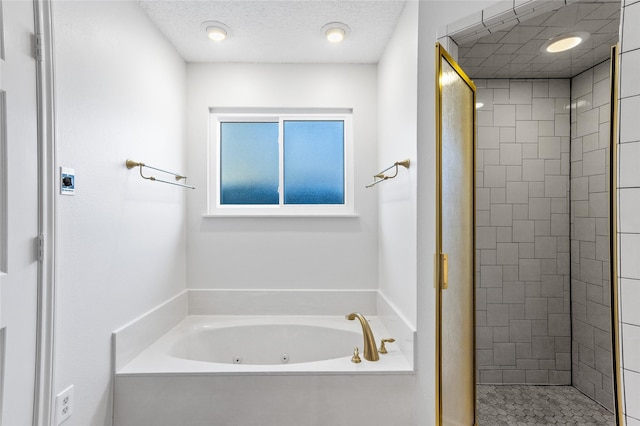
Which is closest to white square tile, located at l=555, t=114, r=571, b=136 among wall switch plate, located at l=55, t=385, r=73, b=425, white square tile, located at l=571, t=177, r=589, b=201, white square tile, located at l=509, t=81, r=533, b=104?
white square tile, located at l=509, t=81, r=533, b=104

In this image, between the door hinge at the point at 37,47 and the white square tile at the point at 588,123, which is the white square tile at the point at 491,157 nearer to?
the white square tile at the point at 588,123

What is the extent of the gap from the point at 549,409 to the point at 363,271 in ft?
4.88

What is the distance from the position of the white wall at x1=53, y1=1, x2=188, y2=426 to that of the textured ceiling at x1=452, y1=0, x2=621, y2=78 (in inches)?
65.7

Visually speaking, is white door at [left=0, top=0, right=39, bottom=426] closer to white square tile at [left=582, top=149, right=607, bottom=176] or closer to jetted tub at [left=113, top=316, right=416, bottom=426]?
jetted tub at [left=113, top=316, right=416, bottom=426]

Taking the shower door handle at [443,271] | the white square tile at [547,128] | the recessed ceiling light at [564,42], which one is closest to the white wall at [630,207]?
the shower door handle at [443,271]

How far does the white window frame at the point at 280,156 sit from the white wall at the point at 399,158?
258 mm

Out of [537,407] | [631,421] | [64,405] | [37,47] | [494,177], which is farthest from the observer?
[494,177]

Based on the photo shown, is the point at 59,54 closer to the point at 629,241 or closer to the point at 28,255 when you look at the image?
the point at 28,255

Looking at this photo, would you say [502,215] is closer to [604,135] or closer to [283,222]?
[604,135]

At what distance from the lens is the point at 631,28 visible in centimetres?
117

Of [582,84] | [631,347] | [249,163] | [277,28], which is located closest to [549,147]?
[582,84]

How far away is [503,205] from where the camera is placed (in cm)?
271

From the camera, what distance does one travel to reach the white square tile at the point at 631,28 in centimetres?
116

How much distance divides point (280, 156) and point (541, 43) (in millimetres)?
1866
